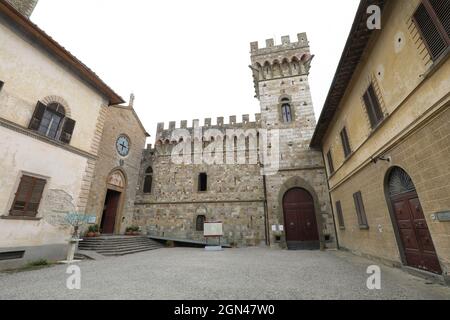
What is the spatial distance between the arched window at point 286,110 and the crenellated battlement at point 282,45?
4111mm

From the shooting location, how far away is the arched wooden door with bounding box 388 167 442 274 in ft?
15.3

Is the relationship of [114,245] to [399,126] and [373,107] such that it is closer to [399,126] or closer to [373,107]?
[399,126]

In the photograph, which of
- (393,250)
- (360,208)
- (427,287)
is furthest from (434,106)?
(360,208)

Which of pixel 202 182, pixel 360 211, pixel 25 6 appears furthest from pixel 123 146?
pixel 360 211

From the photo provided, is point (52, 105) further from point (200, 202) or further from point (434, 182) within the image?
point (434, 182)

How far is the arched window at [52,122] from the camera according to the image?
7188mm

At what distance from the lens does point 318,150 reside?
1286 cm

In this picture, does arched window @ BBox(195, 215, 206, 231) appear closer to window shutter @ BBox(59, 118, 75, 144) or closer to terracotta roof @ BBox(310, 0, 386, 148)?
window shutter @ BBox(59, 118, 75, 144)

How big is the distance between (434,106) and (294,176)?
28.8 ft

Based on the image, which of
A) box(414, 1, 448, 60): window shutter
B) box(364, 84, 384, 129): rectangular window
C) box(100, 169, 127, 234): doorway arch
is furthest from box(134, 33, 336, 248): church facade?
box(414, 1, 448, 60): window shutter

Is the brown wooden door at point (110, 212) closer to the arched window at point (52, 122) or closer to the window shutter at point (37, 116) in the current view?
the arched window at point (52, 122)

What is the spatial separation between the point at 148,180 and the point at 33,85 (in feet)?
35.0

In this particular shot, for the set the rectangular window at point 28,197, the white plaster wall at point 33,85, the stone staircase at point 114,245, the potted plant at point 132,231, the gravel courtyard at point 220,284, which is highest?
the white plaster wall at point 33,85

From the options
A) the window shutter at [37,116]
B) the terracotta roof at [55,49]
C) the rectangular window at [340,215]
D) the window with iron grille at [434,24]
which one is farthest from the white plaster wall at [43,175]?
the rectangular window at [340,215]
